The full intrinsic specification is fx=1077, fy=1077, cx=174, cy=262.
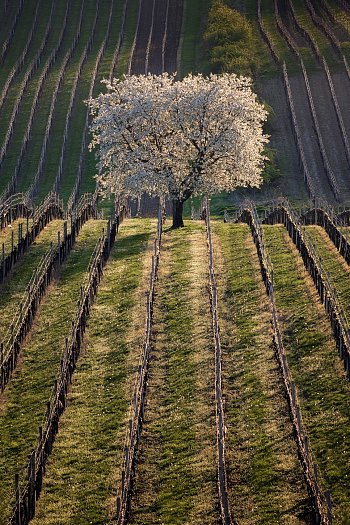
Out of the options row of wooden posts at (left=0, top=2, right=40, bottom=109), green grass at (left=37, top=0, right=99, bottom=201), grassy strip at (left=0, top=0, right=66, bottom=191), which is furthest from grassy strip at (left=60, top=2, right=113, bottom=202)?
row of wooden posts at (left=0, top=2, right=40, bottom=109)

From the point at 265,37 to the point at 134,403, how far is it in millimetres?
99276

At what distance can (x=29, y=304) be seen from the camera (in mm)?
43531

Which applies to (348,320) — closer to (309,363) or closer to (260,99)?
(309,363)

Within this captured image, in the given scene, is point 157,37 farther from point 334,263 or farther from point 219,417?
point 219,417

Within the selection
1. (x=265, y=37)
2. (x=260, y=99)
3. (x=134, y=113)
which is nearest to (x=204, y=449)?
(x=134, y=113)

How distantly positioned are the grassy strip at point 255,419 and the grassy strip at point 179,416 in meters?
0.71

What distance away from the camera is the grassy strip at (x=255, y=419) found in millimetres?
30031

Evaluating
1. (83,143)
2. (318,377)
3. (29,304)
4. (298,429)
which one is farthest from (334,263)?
(83,143)

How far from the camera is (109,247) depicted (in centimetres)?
5634

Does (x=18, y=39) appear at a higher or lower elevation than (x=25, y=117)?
higher

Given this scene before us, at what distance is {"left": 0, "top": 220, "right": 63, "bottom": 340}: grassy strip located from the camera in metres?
45.1

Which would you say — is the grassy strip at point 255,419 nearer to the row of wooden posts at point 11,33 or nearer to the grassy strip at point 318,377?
the grassy strip at point 318,377

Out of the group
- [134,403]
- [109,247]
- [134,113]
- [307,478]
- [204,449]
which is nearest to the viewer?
[307,478]

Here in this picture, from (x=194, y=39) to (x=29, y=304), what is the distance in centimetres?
9449
